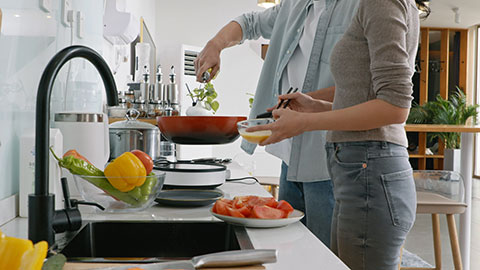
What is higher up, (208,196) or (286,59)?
(286,59)

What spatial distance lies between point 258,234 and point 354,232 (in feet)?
1.42

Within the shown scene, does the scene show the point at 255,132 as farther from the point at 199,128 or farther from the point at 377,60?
the point at 377,60

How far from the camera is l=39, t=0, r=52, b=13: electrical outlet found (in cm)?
125

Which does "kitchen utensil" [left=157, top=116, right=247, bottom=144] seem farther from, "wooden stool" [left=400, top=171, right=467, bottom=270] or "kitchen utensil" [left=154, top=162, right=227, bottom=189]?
"wooden stool" [left=400, top=171, right=467, bottom=270]

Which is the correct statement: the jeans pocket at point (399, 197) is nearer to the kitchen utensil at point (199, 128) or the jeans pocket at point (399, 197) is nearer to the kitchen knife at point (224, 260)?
the kitchen utensil at point (199, 128)

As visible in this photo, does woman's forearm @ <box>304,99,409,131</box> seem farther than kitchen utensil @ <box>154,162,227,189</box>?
No

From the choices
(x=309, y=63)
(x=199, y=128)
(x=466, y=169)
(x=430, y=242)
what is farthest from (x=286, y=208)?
(x=430, y=242)

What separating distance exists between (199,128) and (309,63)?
0.49 m

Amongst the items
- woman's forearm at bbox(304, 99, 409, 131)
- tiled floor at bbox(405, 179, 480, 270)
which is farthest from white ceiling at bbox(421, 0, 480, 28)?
woman's forearm at bbox(304, 99, 409, 131)

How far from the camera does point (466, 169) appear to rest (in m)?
3.33

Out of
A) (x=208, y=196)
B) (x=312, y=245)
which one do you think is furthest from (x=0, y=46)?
(x=312, y=245)

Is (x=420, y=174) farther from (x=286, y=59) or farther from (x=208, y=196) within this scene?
(x=208, y=196)

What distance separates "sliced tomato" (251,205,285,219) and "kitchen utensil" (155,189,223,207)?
23 centimetres

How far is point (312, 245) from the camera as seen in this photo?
0.83 meters
